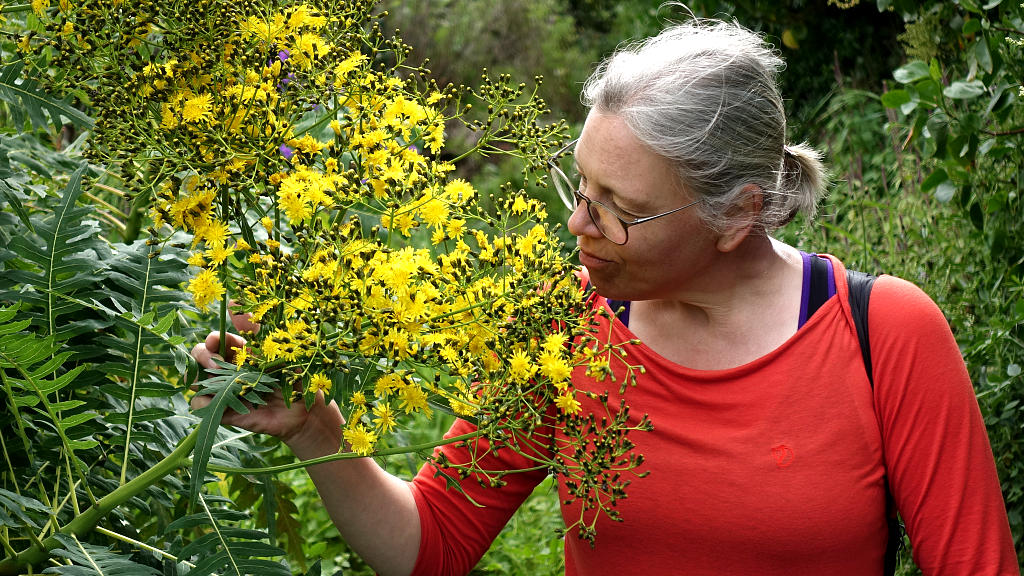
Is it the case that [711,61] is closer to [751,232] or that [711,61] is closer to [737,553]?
[751,232]

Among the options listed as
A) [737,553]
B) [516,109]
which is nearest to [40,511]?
[516,109]

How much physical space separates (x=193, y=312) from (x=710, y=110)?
1187mm

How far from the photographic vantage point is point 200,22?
4.80 ft

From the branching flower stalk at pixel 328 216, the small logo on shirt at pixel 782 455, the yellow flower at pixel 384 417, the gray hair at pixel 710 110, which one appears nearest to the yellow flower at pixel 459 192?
the branching flower stalk at pixel 328 216

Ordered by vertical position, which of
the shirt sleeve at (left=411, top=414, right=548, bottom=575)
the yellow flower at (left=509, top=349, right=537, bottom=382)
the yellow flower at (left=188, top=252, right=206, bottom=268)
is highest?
the yellow flower at (left=188, top=252, right=206, bottom=268)

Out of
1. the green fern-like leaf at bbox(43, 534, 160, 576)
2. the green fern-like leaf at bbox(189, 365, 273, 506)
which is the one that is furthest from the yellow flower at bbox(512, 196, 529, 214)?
the green fern-like leaf at bbox(43, 534, 160, 576)

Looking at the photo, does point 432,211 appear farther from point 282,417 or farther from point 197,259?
point 282,417

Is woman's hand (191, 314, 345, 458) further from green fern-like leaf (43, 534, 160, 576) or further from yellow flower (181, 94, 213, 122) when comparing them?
yellow flower (181, 94, 213, 122)

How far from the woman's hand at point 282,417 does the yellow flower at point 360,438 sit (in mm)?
119

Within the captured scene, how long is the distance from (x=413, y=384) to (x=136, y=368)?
1.82ft

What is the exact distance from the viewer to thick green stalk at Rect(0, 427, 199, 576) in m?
1.50

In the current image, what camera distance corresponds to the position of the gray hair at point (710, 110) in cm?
189

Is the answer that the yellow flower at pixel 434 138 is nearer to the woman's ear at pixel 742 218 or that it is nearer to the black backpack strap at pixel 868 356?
the woman's ear at pixel 742 218

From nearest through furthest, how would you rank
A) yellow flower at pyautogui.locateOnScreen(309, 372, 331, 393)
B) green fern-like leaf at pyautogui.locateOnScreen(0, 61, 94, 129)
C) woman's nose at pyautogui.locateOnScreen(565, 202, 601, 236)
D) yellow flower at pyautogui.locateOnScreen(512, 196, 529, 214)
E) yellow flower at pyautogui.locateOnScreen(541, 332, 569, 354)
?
yellow flower at pyautogui.locateOnScreen(309, 372, 331, 393) → yellow flower at pyautogui.locateOnScreen(541, 332, 569, 354) → yellow flower at pyautogui.locateOnScreen(512, 196, 529, 214) → green fern-like leaf at pyautogui.locateOnScreen(0, 61, 94, 129) → woman's nose at pyautogui.locateOnScreen(565, 202, 601, 236)
